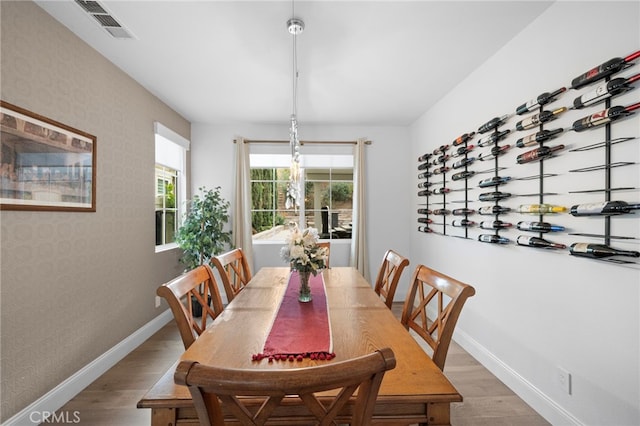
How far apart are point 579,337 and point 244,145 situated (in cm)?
395

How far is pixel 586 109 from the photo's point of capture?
5.61 ft

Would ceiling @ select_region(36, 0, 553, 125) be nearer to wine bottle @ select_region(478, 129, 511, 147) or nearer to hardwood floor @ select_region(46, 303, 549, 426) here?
wine bottle @ select_region(478, 129, 511, 147)

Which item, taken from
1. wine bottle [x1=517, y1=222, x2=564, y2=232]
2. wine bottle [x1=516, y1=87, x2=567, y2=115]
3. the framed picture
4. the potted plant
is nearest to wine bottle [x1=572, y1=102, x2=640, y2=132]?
wine bottle [x1=516, y1=87, x2=567, y2=115]

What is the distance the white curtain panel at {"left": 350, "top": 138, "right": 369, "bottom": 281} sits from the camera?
4.29 m

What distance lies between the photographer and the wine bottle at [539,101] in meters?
1.87

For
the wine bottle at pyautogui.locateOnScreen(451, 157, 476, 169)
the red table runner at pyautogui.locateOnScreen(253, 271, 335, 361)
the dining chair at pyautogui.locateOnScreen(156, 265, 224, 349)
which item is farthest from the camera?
the wine bottle at pyautogui.locateOnScreen(451, 157, 476, 169)

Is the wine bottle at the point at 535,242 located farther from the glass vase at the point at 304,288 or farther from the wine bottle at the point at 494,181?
the glass vase at the point at 304,288

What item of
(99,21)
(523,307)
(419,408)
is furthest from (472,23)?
(99,21)

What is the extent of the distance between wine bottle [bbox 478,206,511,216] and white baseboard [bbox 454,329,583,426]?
1.16 meters

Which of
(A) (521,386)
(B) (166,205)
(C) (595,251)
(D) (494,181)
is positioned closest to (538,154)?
(D) (494,181)

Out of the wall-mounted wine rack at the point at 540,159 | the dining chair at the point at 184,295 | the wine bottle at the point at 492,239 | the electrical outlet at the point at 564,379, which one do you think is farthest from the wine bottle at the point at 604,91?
the dining chair at the point at 184,295

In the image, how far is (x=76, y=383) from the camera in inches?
85.8

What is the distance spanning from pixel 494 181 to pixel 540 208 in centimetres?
51

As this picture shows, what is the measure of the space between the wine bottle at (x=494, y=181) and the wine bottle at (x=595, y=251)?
742 millimetres
